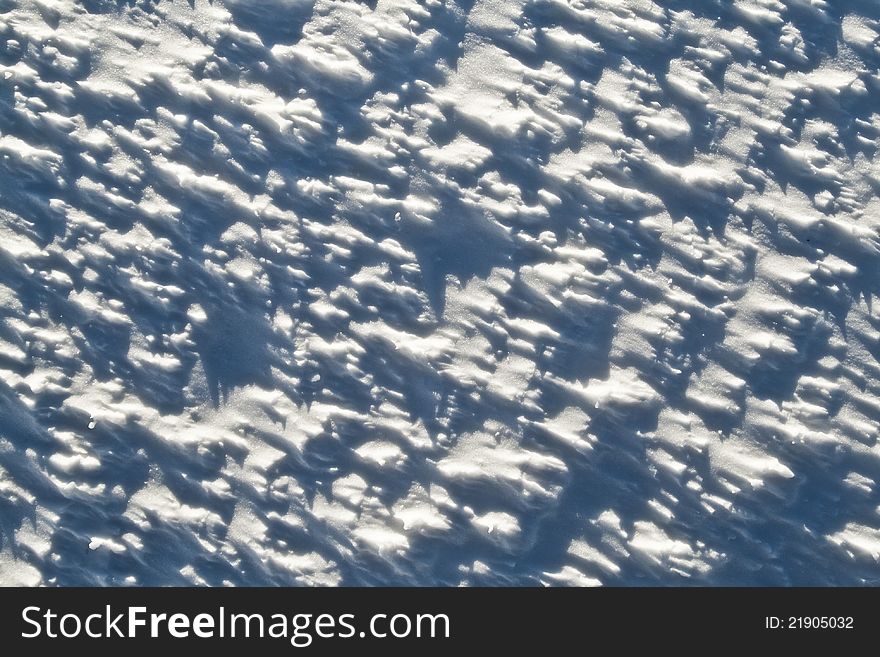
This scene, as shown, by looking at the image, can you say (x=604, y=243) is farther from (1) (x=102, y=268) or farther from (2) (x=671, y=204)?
(1) (x=102, y=268)

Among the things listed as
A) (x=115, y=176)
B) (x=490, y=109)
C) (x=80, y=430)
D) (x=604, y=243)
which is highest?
(x=490, y=109)

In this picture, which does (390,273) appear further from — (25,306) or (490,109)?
(25,306)

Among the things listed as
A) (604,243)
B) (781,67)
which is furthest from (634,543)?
(781,67)
